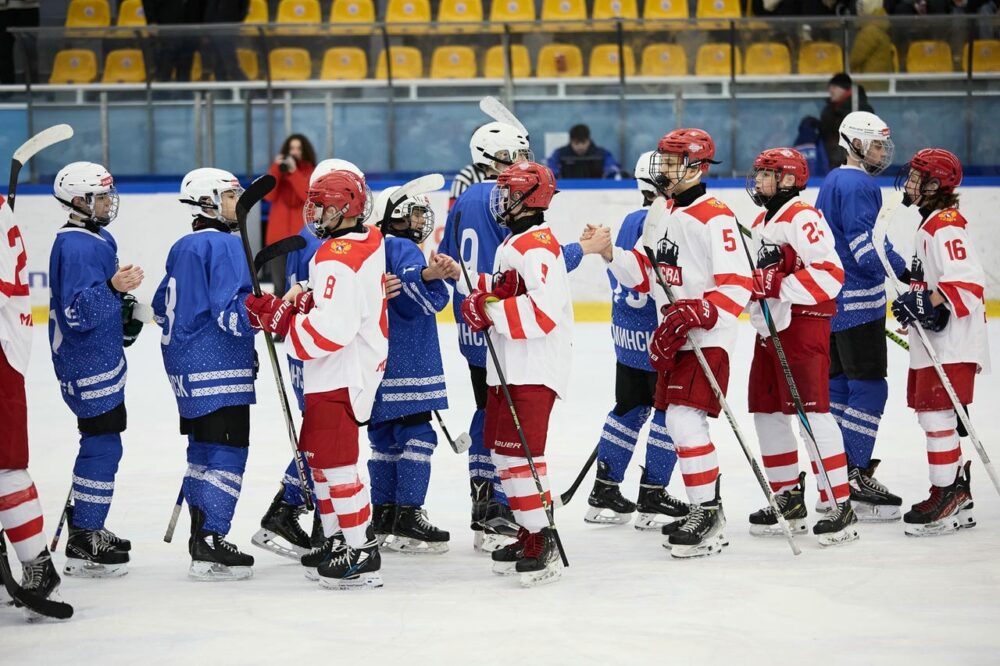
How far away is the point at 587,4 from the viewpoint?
12281 millimetres

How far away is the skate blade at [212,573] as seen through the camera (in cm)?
423

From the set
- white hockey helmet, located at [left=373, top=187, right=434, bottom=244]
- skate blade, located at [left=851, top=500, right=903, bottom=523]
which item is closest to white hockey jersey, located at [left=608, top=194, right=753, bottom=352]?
white hockey helmet, located at [left=373, top=187, right=434, bottom=244]

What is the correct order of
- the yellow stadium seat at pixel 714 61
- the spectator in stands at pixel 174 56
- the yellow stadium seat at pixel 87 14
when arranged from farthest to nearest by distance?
the yellow stadium seat at pixel 87 14
the spectator in stands at pixel 174 56
the yellow stadium seat at pixel 714 61

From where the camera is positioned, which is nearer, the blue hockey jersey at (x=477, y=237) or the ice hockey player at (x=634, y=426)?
the blue hockey jersey at (x=477, y=237)

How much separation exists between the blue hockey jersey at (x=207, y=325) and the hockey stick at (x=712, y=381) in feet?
4.25

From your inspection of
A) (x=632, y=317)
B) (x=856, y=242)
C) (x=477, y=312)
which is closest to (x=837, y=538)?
(x=632, y=317)

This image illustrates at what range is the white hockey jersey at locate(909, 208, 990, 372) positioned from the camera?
4.82 meters

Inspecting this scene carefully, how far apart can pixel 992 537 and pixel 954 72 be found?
6249mm

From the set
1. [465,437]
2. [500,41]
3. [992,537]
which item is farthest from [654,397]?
[500,41]

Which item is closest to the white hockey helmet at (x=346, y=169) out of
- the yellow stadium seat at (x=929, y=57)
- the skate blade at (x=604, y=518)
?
the skate blade at (x=604, y=518)

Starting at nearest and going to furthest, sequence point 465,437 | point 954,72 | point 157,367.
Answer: point 465,437 < point 157,367 < point 954,72

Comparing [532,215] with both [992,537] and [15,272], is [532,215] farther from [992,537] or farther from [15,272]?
[992,537]

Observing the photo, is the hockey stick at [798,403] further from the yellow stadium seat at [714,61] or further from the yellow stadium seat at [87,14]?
the yellow stadium seat at [87,14]

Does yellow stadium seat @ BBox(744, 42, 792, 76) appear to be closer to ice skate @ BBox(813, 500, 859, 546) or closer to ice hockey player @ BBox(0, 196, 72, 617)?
ice skate @ BBox(813, 500, 859, 546)
